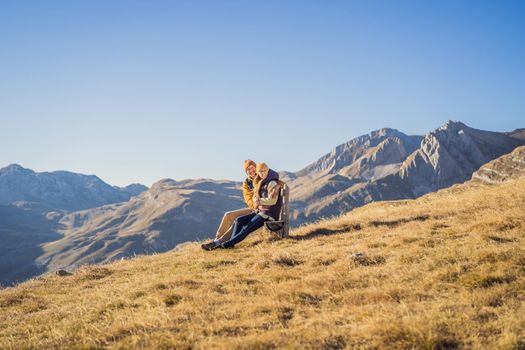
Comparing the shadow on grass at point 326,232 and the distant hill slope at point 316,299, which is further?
the shadow on grass at point 326,232

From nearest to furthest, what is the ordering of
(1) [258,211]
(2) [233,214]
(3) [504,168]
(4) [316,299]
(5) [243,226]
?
1. (4) [316,299]
2. (5) [243,226]
3. (1) [258,211]
4. (2) [233,214]
5. (3) [504,168]

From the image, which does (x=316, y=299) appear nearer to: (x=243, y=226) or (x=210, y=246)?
(x=243, y=226)

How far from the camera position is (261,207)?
1644 cm

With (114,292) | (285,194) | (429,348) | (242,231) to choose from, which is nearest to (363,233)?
(285,194)

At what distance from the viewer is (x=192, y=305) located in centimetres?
802

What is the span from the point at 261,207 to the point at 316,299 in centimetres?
860

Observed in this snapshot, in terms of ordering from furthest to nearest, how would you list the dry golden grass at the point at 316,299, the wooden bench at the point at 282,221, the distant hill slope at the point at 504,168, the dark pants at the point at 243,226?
the distant hill slope at the point at 504,168, the wooden bench at the point at 282,221, the dark pants at the point at 243,226, the dry golden grass at the point at 316,299

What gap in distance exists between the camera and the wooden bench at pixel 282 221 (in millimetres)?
16406

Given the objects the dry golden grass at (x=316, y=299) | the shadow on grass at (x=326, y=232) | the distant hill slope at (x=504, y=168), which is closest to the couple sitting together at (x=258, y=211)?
the shadow on grass at (x=326, y=232)

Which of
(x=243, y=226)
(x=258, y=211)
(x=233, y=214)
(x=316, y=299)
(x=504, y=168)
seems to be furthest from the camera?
(x=504, y=168)

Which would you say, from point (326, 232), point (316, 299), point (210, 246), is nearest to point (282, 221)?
point (326, 232)

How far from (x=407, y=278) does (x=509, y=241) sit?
4074 millimetres

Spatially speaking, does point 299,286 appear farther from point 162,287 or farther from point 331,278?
point 162,287

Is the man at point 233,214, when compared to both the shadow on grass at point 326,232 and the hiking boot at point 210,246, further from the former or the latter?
the shadow on grass at point 326,232
